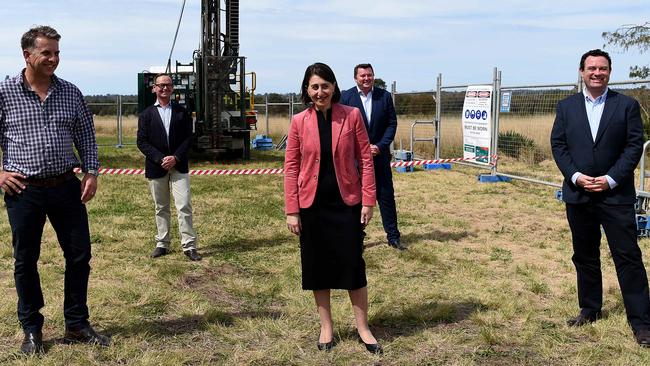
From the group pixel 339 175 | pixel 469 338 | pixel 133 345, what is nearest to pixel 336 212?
pixel 339 175

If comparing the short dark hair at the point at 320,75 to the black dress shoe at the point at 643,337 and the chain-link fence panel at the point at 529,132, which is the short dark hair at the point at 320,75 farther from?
the chain-link fence panel at the point at 529,132

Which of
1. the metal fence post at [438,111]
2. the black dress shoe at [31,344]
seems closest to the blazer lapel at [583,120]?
the black dress shoe at [31,344]

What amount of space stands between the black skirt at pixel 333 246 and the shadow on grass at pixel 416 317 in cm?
64

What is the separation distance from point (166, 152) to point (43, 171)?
2695 mm

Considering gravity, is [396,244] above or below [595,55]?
below

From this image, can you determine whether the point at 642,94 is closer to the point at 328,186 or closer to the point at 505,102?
the point at 505,102

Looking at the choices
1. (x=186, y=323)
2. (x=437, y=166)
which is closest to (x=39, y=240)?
(x=186, y=323)

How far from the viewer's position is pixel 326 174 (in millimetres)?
3984

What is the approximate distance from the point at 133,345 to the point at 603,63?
3.46 meters

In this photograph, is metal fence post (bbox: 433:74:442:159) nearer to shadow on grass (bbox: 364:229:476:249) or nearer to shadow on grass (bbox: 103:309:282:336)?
shadow on grass (bbox: 364:229:476:249)

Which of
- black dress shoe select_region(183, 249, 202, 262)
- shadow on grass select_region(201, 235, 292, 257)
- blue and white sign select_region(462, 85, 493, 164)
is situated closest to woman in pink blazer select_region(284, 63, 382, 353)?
black dress shoe select_region(183, 249, 202, 262)

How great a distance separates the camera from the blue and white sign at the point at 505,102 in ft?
40.1

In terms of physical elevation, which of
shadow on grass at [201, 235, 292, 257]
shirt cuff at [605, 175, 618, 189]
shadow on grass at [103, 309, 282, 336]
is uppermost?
shirt cuff at [605, 175, 618, 189]

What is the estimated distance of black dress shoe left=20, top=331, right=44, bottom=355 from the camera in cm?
400
